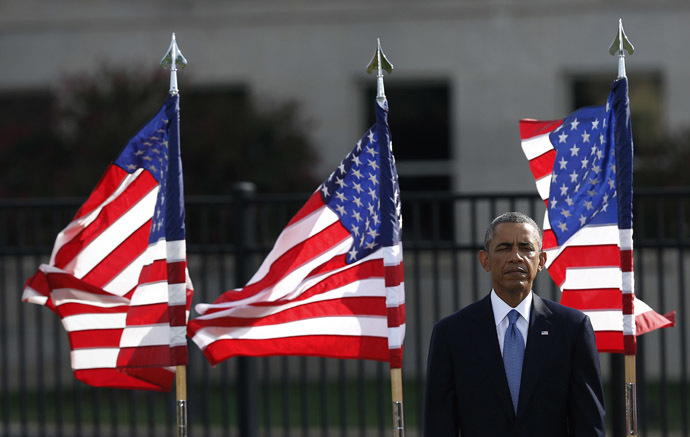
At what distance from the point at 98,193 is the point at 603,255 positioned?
2773 mm

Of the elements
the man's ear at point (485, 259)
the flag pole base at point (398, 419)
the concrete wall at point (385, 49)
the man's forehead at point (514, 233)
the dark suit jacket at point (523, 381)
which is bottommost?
the flag pole base at point (398, 419)

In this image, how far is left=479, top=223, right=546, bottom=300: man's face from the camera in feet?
13.7

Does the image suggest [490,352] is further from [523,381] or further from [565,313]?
[565,313]

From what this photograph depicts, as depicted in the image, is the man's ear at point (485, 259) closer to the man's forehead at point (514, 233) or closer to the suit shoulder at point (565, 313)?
the man's forehead at point (514, 233)

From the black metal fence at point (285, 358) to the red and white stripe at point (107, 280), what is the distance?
35.4 inches

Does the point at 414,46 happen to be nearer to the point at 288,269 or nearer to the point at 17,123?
the point at 17,123

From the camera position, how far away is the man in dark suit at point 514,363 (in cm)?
410

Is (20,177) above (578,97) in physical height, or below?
below

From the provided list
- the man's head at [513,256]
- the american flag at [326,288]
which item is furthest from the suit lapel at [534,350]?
the american flag at [326,288]

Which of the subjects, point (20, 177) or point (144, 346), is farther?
point (20, 177)

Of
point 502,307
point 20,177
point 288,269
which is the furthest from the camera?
point 20,177

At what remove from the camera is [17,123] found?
46.3 feet

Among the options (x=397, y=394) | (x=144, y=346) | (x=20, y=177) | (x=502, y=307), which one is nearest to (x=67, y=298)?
(x=144, y=346)

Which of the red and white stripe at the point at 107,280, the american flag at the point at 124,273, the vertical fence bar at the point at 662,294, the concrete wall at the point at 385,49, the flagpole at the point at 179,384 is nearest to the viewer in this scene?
the flagpole at the point at 179,384
